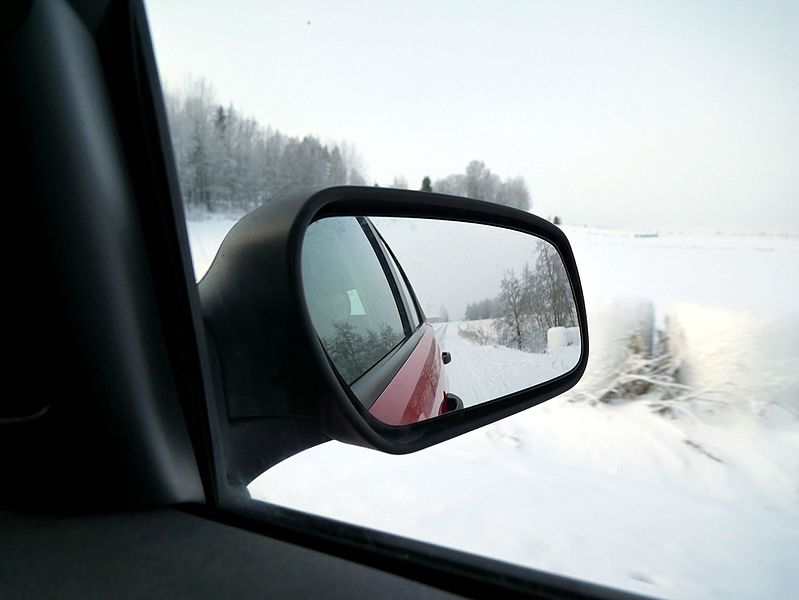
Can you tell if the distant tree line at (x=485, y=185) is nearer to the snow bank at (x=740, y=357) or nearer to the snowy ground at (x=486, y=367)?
the snowy ground at (x=486, y=367)

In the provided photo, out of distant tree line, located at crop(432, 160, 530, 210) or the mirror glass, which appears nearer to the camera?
the mirror glass

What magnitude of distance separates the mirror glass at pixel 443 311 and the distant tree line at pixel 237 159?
13.1 inches

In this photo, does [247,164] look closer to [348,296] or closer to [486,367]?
[348,296]

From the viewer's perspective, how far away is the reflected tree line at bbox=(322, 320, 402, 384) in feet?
6.54

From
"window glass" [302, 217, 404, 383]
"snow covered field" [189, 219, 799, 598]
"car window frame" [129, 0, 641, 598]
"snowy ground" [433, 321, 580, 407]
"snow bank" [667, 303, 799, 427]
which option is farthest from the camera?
"snow bank" [667, 303, 799, 427]

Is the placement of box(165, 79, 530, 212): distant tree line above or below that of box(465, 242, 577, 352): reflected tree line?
above

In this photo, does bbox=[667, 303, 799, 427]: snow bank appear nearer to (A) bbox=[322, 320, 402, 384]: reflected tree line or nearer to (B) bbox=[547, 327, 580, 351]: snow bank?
(B) bbox=[547, 327, 580, 351]: snow bank

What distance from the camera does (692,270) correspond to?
5473 millimetres

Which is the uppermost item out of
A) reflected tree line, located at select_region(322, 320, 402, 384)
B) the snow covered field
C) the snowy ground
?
reflected tree line, located at select_region(322, 320, 402, 384)

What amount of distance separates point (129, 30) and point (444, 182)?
6.96ft

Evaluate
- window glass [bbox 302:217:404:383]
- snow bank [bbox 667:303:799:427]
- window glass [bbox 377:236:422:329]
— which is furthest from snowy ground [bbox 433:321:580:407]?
snow bank [bbox 667:303:799:427]

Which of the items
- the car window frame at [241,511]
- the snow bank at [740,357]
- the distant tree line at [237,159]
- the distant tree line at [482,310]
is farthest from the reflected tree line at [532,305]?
the snow bank at [740,357]

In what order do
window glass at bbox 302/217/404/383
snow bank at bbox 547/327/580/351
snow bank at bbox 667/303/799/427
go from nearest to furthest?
1. window glass at bbox 302/217/404/383
2. snow bank at bbox 547/327/580/351
3. snow bank at bbox 667/303/799/427

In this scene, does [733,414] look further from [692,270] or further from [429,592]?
[429,592]
